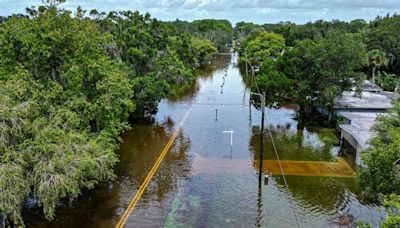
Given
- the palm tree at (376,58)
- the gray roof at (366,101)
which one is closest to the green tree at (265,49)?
the palm tree at (376,58)

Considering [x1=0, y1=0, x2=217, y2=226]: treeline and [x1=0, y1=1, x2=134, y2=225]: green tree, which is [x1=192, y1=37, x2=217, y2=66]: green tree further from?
[x1=0, y1=1, x2=134, y2=225]: green tree

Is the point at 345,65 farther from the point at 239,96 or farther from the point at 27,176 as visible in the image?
the point at 27,176

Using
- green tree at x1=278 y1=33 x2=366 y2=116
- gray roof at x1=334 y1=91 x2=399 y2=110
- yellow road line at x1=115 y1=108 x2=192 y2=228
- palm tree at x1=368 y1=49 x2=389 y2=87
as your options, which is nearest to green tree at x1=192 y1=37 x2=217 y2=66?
palm tree at x1=368 y1=49 x2=389 y2=87

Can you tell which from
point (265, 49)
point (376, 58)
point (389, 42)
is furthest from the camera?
point (265, 49)

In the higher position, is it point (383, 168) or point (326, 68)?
point (326, 68)

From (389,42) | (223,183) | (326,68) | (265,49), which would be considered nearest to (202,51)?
(265,49)

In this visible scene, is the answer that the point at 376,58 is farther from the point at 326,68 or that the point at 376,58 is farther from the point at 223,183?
the point at 223,183
